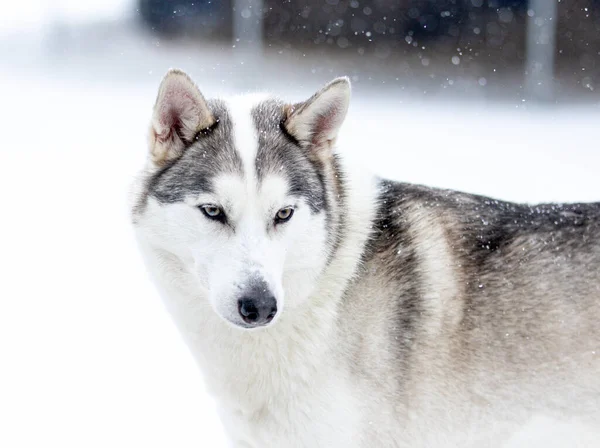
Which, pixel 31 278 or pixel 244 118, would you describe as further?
pixel 31 278

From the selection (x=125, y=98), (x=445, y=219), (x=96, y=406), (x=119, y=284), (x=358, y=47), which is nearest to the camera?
(x=445, y=219)

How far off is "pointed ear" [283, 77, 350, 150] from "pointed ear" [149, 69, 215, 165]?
0.28m

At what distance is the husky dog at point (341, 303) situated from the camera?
248 cm

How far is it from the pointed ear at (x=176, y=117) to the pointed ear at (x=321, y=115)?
28 centimetres

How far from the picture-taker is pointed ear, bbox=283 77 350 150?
2.52 metres

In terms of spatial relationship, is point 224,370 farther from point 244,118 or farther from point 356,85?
point 356,85

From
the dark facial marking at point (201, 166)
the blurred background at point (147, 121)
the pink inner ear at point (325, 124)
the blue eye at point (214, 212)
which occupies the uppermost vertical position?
the pink inner ear at point (325, 124)

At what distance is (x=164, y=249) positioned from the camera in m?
2.54

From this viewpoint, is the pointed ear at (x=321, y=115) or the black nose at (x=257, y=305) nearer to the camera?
the black nose at (x=257, y=305)

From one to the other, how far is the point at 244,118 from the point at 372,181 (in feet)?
1.77

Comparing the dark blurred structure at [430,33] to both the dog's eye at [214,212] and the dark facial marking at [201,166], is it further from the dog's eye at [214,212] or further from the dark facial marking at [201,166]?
the dog's eye at [214,212]

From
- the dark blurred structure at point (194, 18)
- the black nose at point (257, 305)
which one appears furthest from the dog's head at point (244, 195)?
the dark blurred structure at point (194, 18)

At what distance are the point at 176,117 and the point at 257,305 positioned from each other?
2.36 ft

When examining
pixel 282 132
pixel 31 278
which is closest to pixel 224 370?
pixel 282 132
